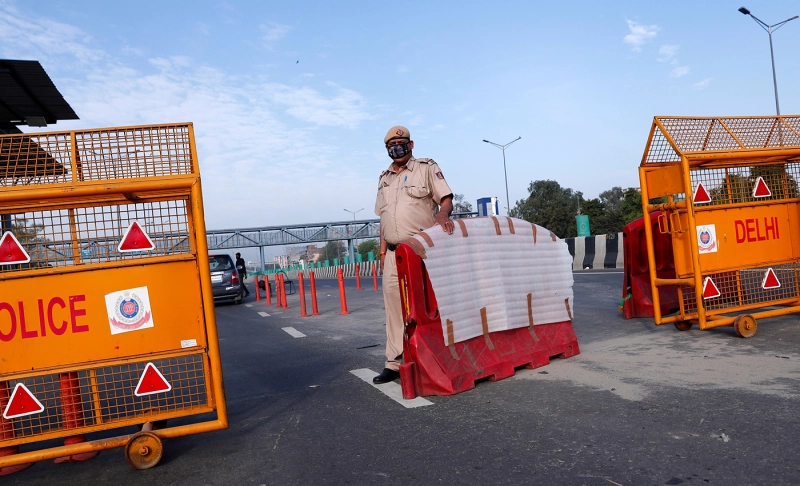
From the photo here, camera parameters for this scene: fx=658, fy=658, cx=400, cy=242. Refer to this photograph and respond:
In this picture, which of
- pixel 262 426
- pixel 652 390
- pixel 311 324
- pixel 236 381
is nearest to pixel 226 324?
pixel 311 324

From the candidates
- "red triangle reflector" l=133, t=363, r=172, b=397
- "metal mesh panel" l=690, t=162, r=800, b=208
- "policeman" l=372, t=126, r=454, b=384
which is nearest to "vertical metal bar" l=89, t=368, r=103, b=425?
"red triangle reflector" l=133, t=363, r=172, b=397

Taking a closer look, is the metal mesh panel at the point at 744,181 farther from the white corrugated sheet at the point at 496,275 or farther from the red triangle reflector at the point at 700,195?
the white corrugated sheet at the point at 496,275

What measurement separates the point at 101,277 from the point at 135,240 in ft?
0.90

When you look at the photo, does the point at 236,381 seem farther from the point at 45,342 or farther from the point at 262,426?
the point at 45,342

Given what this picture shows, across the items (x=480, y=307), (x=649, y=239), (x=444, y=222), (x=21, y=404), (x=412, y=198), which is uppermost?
(x=412, y=198)

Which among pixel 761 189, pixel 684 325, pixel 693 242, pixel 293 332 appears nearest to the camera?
pixel 693 242

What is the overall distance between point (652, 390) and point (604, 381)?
1.42 ft

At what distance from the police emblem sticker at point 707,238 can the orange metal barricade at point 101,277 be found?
474cm

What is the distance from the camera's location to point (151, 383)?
3797mm

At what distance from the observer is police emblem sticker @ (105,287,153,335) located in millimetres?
3699

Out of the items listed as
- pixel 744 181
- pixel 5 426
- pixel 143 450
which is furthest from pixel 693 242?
pixel 5 426

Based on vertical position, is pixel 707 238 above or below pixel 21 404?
above

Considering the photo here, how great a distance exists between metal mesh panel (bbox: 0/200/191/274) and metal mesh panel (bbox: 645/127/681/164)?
468 centimetres

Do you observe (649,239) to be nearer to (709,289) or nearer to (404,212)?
(709,289)
